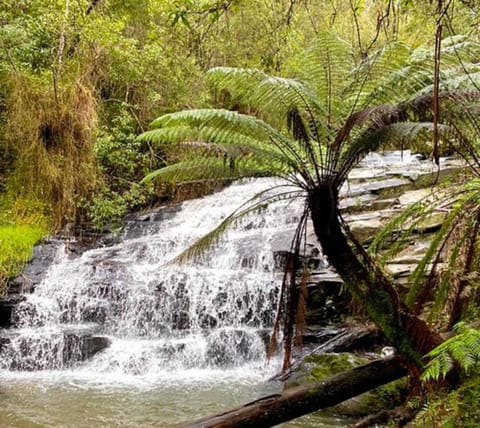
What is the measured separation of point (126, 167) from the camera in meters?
11.9

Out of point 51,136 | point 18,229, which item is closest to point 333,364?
point 18,229

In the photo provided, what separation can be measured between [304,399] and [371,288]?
737 millimetres

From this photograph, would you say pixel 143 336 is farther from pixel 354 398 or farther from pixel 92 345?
pixel 354 398

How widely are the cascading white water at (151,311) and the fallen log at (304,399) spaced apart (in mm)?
3614

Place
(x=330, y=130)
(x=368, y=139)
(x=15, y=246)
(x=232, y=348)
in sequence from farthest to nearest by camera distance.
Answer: (x=15, y=246) < (x=232, y=348) < (x=330, y=130) < (x=368, y=139)

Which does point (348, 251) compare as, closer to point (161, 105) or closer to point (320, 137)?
point (320, 137)

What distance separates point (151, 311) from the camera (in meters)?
7.80

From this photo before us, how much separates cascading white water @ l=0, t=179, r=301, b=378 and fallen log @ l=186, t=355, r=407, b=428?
361 cm

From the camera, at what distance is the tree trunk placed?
2.96 metres

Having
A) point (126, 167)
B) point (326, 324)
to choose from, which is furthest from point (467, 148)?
point (126, 167)

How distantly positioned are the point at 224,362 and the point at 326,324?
4.96 ft

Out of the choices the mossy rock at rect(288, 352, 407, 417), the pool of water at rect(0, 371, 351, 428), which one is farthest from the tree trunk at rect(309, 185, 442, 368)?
the pool of water at rect(0, 371, 351, 428)

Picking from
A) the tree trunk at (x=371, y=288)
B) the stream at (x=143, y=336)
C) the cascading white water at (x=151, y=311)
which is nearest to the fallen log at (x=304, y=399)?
the tree trunk at (x=371, y=288)

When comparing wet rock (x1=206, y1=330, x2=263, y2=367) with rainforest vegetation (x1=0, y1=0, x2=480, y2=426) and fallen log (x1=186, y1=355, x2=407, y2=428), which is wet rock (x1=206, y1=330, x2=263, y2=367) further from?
fallen log (x1=186, y1=355, x2=407, y2=428)
